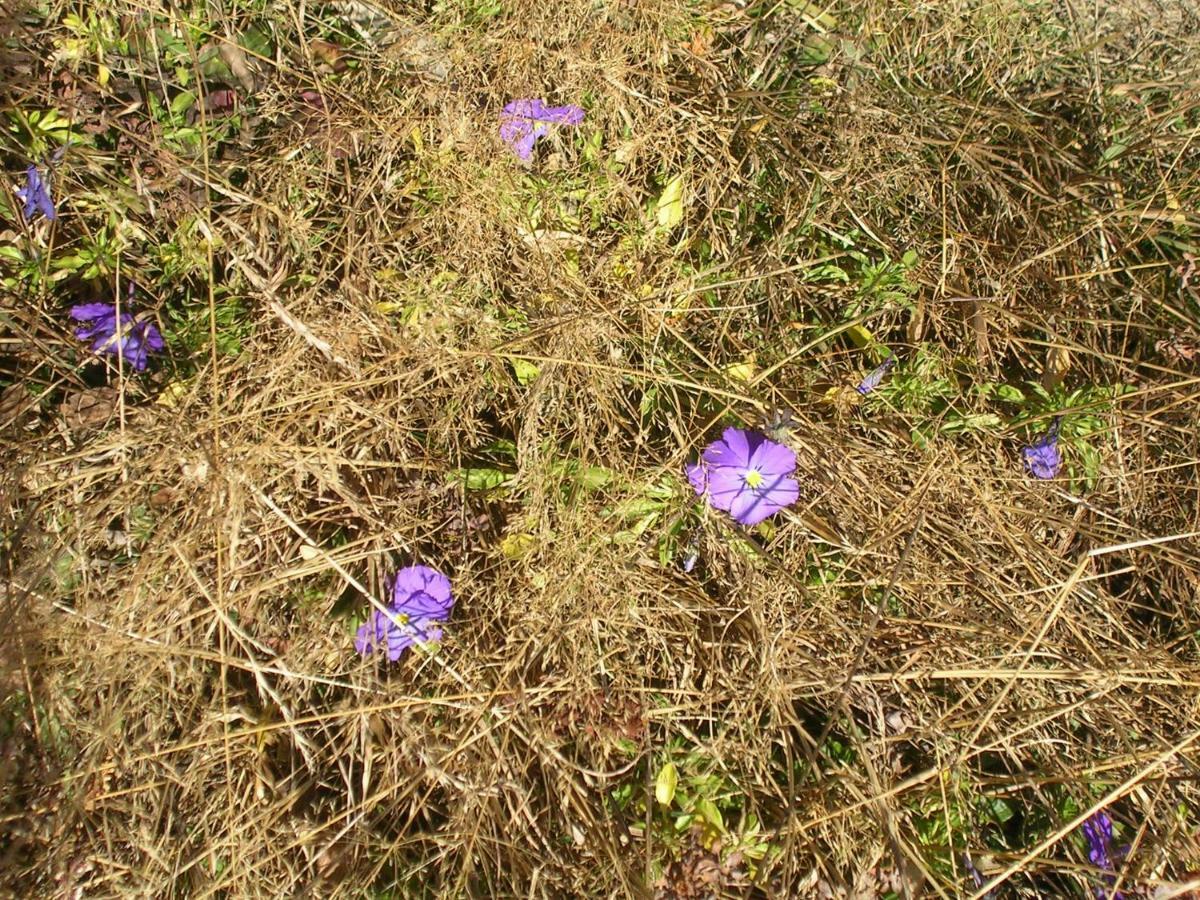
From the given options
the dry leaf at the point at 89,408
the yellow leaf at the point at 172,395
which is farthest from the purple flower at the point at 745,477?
the dry leaf at the point at 89,408

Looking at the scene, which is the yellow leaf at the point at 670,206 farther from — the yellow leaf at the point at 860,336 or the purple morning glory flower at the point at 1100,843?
the purple morning glory flower at the point at 1100,843

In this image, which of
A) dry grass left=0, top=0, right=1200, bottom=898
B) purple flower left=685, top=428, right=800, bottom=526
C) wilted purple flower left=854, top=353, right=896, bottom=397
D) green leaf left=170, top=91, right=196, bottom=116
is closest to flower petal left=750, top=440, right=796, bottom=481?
purple flower left=685, top=428, right=800, bottom=526

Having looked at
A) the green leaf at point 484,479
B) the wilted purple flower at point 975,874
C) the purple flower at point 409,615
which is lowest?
the wilted purple flower at point 975,874

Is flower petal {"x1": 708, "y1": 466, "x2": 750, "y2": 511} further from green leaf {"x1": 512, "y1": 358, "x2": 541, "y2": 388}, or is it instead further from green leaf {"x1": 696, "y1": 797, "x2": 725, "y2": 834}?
green leaf {"x1": 696, "y1": 797, "x2": 725, "y2": 834}

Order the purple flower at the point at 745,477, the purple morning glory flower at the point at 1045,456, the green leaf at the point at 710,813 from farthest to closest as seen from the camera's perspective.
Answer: the purple morning glory flower at the point at 1045,456 < the purple flower at the point at 745,477 < the green leaf at the point at 710,813

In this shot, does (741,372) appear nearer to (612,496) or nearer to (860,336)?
(860,336)

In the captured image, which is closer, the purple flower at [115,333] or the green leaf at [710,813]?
the green leaf at [710,813]

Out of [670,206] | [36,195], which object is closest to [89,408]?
[36,195]
